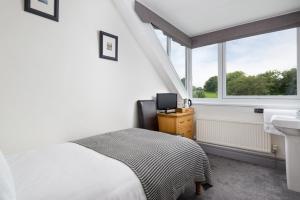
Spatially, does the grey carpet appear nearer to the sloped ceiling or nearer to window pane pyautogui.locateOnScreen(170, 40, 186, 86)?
window pane pyautogui.locateOnScreen(170, 40, 186, 86)

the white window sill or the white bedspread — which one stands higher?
the white window sill

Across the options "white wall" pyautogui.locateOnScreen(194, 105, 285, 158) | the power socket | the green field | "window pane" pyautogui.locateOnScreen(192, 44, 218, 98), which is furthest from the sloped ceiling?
the power socket

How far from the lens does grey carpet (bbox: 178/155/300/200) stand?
179 centimetres

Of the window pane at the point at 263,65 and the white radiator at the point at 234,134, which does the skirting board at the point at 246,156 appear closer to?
the white radiator at the point at 234,134

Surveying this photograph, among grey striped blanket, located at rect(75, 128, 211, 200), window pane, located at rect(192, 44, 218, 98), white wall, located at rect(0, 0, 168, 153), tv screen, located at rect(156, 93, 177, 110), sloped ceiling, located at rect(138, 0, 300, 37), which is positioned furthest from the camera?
window pane, located at rect(192, 44, 218, 98)

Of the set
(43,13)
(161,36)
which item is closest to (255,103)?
(161,36)

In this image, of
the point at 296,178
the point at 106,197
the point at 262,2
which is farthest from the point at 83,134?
the point at 262,2

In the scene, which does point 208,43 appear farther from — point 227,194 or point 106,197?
point 106,197

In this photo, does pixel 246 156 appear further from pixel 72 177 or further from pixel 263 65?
pixel 72 177

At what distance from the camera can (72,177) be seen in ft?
3.24

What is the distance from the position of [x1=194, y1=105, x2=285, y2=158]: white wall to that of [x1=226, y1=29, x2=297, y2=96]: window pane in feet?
1.25

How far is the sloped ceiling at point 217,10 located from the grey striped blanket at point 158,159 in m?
1.83

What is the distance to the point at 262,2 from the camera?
2.23 metres

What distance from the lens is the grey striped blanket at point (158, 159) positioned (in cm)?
119
